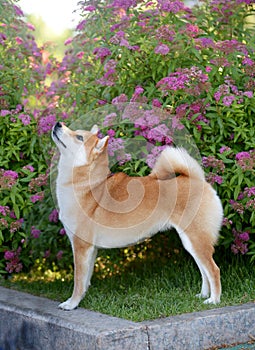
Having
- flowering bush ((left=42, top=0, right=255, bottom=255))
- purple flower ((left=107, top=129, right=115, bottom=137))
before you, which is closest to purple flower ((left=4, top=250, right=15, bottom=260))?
flowering bush ((left=42, top=0, right=255, bottom=255))

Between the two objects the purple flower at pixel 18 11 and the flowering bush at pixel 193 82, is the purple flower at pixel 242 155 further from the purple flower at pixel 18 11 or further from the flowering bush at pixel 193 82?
the purple flower at pixel 18 11

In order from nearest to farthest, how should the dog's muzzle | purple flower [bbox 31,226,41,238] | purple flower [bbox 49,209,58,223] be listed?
the dog's muzzle
purple flower [bbox 49,209,58,223]
purple flower [bbox 31,226,41,238]

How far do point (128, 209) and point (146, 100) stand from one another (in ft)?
3.80

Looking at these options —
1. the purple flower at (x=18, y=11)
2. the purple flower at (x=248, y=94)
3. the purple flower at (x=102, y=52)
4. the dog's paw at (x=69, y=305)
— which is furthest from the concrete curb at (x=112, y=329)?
the purple flower at (x=18, y=11)

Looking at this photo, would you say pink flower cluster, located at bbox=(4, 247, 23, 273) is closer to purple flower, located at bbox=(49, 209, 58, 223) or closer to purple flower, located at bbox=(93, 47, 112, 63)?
purple flower, located at bbox=(49, 209, 58, 223)

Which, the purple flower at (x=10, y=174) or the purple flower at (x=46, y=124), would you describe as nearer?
the purple flower at (x=10, y=174)

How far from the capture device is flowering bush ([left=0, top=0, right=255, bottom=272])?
17.8ft

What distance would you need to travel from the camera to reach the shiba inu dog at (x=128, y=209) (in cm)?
477

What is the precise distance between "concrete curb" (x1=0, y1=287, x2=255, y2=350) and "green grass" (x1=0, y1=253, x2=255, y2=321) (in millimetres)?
174

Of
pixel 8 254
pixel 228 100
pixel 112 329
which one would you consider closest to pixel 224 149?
pixel 228 100

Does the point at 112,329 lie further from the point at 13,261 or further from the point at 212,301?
the point at 13,261

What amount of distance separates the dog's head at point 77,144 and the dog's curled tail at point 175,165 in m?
0.48

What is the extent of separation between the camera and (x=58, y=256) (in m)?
6.27

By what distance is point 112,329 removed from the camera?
4.09 meters
